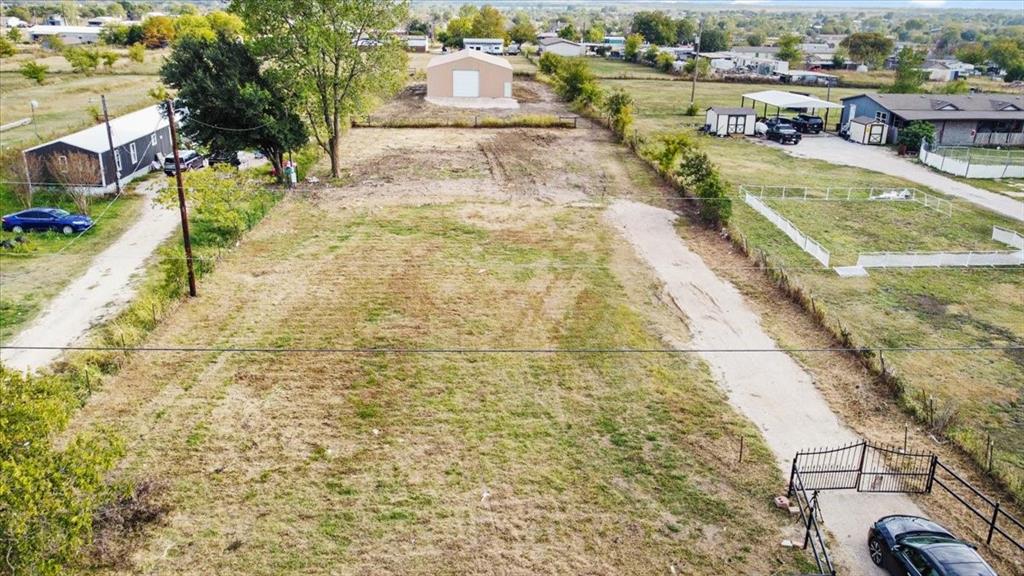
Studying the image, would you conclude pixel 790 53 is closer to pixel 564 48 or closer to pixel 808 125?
pixel 564 48

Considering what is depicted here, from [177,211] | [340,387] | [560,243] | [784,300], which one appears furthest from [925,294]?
[177,211]

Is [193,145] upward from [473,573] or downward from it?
upward

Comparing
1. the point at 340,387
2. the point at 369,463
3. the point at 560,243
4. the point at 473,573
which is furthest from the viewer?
the point at 560,243

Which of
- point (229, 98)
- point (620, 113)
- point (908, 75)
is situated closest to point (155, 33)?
point (620, 113)

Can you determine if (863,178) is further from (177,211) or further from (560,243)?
(177,211)

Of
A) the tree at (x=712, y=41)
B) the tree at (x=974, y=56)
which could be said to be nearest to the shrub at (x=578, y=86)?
the tree at (x=712, y=41)

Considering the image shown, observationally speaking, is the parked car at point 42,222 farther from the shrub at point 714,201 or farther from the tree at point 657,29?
the tree at point 657,29
